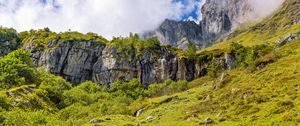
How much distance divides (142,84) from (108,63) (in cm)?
2242

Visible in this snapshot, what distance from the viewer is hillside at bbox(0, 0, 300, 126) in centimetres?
5875

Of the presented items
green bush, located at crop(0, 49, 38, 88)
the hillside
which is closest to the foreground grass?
the hillside

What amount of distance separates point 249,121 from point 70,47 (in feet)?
→ 480

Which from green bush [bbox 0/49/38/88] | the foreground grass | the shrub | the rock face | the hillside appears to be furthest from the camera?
the rock face

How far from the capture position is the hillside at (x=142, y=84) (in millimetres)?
58750

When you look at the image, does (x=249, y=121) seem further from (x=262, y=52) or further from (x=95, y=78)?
(x=95, y=78)

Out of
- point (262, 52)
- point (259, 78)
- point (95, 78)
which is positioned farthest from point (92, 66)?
point (259, 78)

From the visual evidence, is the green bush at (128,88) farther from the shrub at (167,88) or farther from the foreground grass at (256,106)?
the foreground grass at (256,106)

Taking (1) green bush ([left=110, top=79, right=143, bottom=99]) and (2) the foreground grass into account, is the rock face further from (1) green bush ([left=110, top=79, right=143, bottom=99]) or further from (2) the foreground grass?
(2) the foreground grass

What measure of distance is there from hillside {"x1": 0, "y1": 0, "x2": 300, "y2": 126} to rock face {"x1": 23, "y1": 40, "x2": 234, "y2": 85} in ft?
1.74

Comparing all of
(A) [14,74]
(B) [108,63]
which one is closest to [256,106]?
(A) [14,74]

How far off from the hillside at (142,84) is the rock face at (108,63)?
1.74 ft

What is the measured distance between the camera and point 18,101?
8831cm

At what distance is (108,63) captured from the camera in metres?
175
